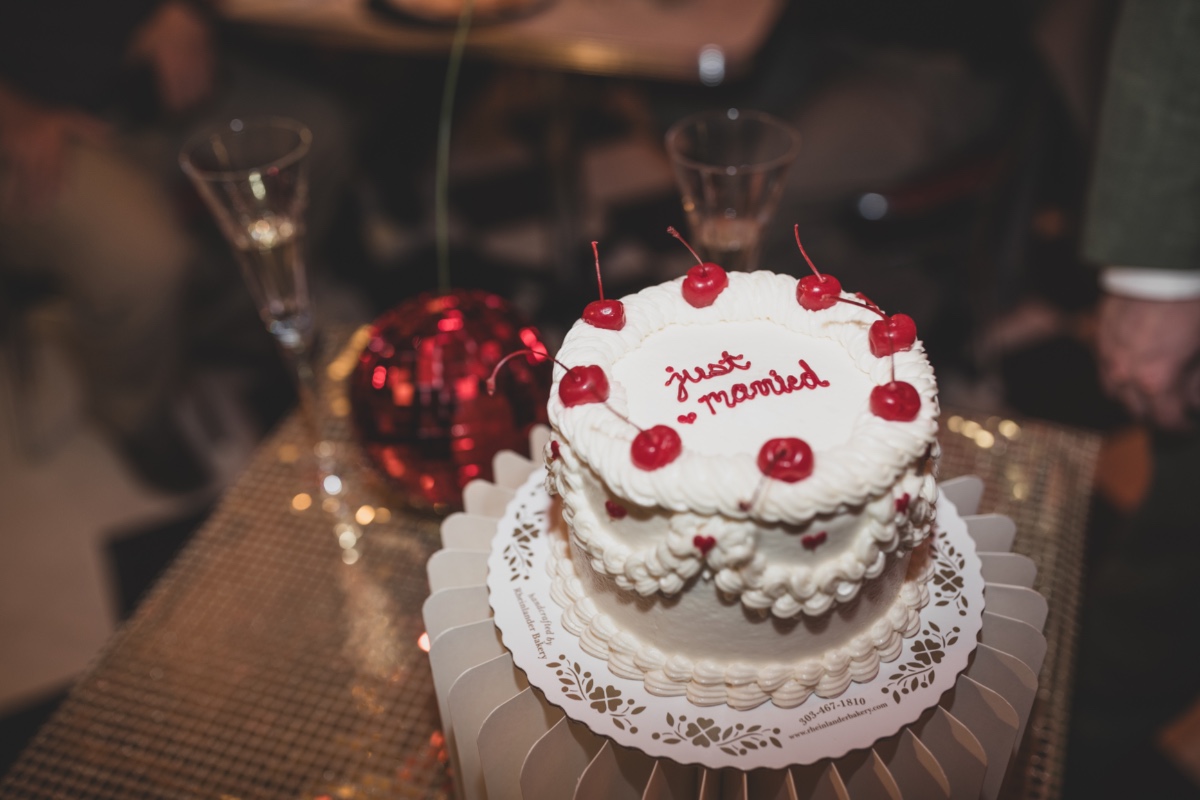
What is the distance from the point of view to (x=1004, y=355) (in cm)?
285

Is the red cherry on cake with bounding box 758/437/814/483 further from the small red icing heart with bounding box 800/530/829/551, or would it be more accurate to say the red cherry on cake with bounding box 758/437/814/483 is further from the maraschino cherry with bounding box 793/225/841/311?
the maraschino cherry with bounding box 793/225/841/311

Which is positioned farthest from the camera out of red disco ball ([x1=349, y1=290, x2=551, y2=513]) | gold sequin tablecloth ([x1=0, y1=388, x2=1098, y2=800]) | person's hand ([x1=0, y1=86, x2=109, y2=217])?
person's hand ([x1=0, y1=86, x2=109, y2=217])

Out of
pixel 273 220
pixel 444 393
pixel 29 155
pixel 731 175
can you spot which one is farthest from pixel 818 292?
pixel 29 155

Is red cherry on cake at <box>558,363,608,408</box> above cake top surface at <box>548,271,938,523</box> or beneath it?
above

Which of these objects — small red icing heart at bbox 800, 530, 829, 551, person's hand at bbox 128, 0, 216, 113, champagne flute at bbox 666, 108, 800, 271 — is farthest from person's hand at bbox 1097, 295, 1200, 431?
person's hand at bbox 128, 0, 216, 113

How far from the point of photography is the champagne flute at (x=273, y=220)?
1277mm

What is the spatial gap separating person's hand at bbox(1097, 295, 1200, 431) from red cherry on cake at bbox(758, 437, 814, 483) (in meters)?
1.04

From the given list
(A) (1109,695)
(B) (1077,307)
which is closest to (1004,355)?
(B) (1077,307)

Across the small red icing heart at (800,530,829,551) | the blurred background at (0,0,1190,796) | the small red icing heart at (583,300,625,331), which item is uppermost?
the small red icing heart at (583,300,625,331)

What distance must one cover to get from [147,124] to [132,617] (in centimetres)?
176

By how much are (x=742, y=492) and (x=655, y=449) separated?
0.27ft

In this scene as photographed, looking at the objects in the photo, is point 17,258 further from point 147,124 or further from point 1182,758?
point 1182,758

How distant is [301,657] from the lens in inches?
49.8

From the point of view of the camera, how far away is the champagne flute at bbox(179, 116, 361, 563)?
4.19 ft
